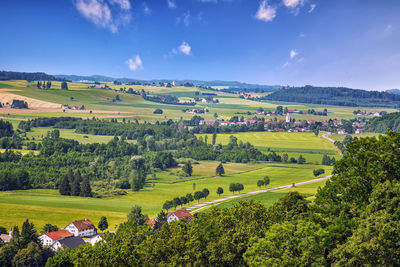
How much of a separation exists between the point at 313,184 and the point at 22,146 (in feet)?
284

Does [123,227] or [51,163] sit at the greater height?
[123,227]

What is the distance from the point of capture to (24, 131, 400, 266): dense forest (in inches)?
866

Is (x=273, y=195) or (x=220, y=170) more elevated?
(x=273, y=195)

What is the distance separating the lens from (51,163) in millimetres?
103125

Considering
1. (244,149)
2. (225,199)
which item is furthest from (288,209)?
(244,149)

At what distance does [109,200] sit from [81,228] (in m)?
20.7

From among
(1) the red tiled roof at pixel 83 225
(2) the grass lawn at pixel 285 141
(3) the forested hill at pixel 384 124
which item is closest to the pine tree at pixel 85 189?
(1) the red tiled roof at pixel 83 225

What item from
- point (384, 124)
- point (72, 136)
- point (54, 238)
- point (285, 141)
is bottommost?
point (54, 238)

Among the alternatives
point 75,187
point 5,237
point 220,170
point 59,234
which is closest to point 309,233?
point 59,234

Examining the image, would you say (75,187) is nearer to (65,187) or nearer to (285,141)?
(65,187)

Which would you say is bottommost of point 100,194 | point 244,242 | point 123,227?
point 100,194

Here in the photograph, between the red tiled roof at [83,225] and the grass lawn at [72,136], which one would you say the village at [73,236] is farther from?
the grass lawn at [72,136]

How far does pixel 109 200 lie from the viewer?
3179 inches

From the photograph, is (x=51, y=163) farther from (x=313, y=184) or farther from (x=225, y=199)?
(x=313, y=184)
